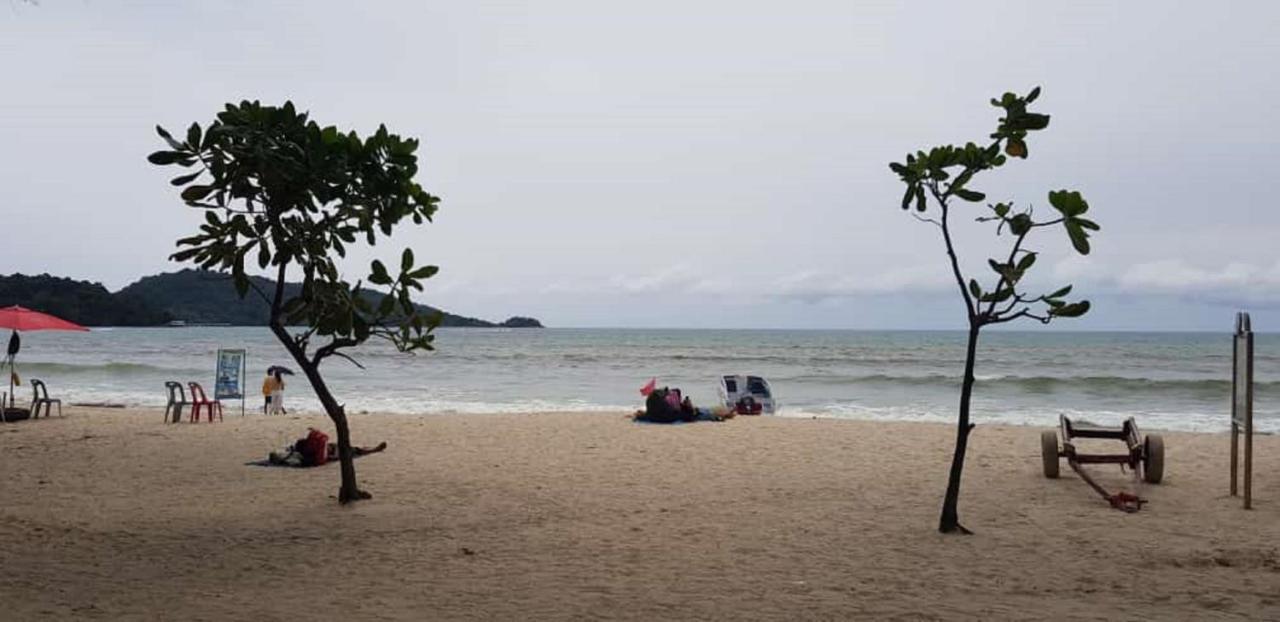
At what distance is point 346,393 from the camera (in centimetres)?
Answer: 2244

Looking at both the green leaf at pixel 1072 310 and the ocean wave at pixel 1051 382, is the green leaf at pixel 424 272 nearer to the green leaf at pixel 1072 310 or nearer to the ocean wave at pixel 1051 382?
the green leaf at pixel 1072 310

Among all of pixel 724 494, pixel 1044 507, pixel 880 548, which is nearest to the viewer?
pixel 880 548

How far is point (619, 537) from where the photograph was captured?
19.9 feet

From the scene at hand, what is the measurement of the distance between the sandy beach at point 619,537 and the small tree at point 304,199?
1541mm

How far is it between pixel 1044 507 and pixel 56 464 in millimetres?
9356

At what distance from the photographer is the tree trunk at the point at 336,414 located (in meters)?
6.80

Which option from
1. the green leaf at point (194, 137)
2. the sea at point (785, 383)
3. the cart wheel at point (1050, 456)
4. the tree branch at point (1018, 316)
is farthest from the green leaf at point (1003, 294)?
the sea at point (785, 383)

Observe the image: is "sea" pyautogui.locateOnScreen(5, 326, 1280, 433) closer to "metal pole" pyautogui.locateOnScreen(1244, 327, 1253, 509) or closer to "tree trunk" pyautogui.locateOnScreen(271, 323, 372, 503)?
"metal pole" pyautogui.locateOnScreen(1244, 327, 1253, 509)

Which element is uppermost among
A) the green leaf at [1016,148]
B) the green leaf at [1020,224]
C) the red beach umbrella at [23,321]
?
the green leaf at [1016,148]

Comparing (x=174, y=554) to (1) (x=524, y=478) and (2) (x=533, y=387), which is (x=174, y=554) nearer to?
(1) (x=524, y=478)

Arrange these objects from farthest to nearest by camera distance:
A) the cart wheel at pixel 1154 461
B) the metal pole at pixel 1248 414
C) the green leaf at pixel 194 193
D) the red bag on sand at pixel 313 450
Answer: the red bag on sand at pixel 313 450
the cart wheel at pixel 1154 461
the metal pole at pixel 1248 414
the green leaf at pixel 194 193

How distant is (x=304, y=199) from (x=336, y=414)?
168 cm

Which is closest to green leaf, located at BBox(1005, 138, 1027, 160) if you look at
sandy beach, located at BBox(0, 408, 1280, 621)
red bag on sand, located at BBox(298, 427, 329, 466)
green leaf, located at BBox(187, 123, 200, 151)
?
sandy beach, located at BBox(0, 408, 1280, 621)

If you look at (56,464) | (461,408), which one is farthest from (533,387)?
(56,464)
